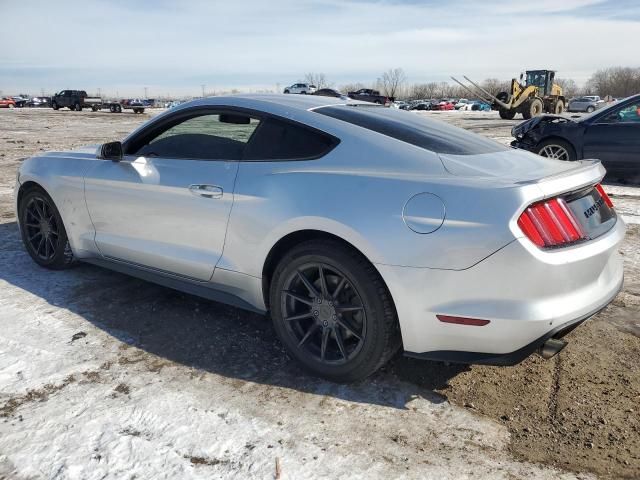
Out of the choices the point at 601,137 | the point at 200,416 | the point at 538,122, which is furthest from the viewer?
the point at 538,122

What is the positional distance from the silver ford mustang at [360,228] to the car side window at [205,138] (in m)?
0.01

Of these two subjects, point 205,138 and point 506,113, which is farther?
point 506,113

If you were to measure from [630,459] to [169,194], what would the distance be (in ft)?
9.14

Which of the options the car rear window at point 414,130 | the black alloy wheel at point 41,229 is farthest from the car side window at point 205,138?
the black alloy wheel at point 41,229

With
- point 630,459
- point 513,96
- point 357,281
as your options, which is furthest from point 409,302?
point 513,96

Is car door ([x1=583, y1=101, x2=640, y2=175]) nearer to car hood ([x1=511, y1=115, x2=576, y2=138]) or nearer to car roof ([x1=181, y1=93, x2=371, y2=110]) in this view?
car hood ([x1=511, y1=115, x2=576, y2=138])

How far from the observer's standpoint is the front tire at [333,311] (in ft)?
8.70

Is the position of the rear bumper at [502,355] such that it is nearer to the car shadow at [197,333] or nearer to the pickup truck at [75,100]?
the car shadow at [197,333]

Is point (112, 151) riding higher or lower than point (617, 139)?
higher

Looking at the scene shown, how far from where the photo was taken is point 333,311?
112 inches

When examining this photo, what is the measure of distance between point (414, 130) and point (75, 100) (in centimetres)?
4909

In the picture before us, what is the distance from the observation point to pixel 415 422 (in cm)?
256

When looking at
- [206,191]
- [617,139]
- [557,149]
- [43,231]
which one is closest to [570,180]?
[206,191]

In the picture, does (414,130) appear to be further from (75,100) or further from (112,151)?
(75,100)
